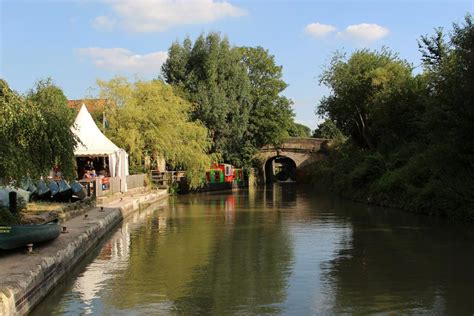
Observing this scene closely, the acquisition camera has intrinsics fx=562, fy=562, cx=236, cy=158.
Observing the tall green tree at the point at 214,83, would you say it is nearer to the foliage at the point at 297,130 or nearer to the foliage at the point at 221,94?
the foliage at the point at 221,94

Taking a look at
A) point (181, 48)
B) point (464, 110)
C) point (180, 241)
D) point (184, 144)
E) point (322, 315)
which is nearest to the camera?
point (322, 315)

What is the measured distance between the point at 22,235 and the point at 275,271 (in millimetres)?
4931

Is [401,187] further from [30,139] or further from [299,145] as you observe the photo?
[299,145]

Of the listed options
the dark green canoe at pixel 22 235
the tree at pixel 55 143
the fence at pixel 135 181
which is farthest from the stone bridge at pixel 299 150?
the dark green canoe at pixel 22 235

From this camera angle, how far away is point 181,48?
151ft

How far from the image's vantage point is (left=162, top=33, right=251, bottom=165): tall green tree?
4481 centimetres

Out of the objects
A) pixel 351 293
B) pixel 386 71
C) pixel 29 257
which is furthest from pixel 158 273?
pixel 386 71

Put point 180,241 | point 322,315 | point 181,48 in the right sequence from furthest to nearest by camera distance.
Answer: point 181,48 → point 180,241 → point 322,315

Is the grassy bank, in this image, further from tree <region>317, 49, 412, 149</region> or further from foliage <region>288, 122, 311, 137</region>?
foliage <region>288, 122, 311, 137</region>

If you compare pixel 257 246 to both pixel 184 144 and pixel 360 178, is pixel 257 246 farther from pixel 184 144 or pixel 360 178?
pixel 184 144

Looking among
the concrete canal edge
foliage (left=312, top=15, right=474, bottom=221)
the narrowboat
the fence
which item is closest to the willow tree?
the fence

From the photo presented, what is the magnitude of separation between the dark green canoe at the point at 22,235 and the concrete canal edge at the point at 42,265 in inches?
7.4

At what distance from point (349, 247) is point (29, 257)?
7.96 metres

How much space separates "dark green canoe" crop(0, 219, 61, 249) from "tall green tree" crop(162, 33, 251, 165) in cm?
3254
